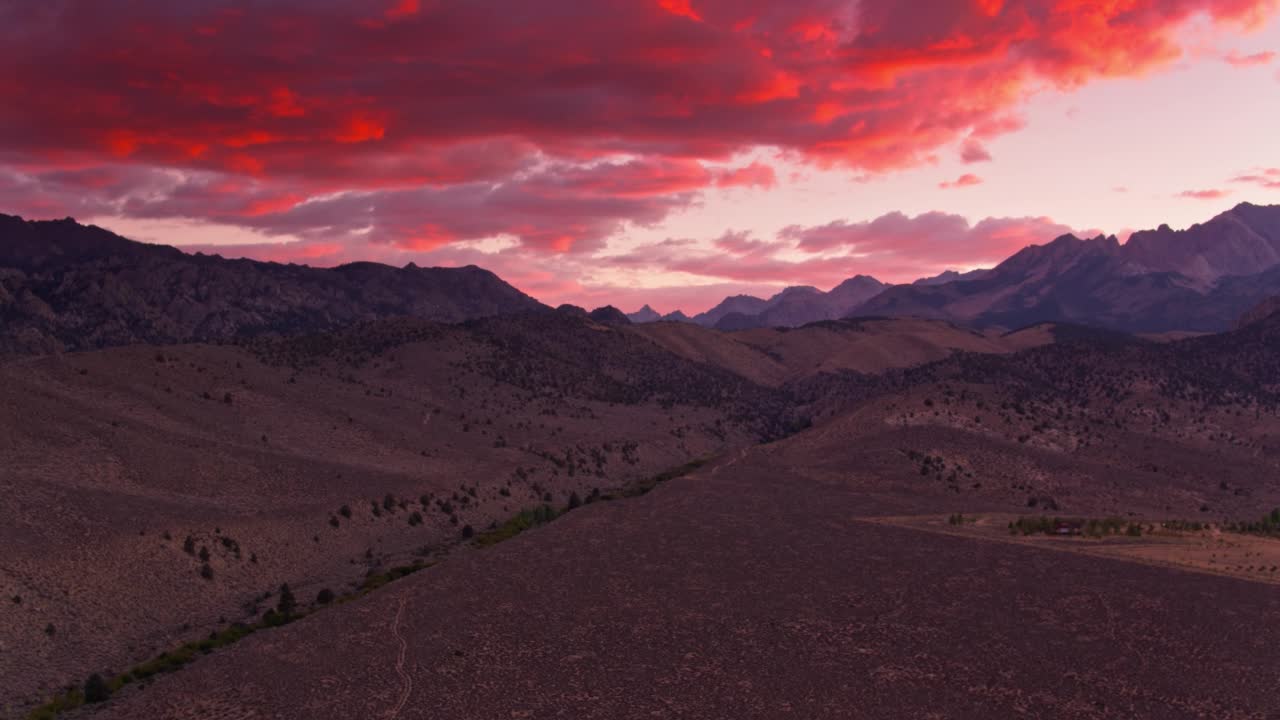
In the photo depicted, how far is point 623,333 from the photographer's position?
609ft

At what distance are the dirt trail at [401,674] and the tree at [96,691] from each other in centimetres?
994

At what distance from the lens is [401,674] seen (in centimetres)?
3362

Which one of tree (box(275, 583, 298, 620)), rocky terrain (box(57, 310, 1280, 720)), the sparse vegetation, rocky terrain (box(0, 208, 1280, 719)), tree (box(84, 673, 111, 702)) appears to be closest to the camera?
rocky terrain (box(57, 310, 1280, 720))

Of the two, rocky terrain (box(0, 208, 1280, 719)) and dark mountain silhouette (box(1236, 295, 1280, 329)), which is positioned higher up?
dark mountain silhouette (box(1236, 295, 1280, 329))

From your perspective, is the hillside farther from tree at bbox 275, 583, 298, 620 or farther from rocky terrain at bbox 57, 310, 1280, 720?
rocky terrain at bbox 57, 310, 1280, 720

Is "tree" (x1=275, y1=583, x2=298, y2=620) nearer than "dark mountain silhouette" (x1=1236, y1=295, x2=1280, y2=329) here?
Yes

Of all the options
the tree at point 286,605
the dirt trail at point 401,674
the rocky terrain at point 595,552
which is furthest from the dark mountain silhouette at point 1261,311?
the tree at point 286,605

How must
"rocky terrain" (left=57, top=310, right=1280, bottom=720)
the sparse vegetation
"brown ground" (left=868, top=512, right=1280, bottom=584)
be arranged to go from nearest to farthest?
"rocky terrain" (left=57, top=310, right=1280, bottom=720) < "brown ground" (left=868, top=512, right=1280, bottom=584) < the sparse vegetation

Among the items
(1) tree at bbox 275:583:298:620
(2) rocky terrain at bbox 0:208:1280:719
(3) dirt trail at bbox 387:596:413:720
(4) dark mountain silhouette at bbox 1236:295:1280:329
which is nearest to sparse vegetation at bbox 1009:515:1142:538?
(2) rocky terrain at bbox 0:208:1280:719

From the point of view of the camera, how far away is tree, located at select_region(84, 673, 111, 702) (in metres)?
32.7

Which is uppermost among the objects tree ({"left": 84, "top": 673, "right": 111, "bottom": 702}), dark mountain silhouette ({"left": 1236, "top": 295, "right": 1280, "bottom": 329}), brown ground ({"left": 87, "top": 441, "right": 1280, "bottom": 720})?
dark mountain silhouette ({"left": 1236, "top": 295, "right": 1280, "bottom": 329})

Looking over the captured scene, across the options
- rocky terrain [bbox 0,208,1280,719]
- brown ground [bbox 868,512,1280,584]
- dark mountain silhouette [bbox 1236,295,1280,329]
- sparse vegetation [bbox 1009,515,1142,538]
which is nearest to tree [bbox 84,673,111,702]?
rocky terrain [bbox 0,208,1280,719]

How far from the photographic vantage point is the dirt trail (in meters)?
30.5

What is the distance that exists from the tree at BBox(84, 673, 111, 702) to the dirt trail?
994 centimetres
